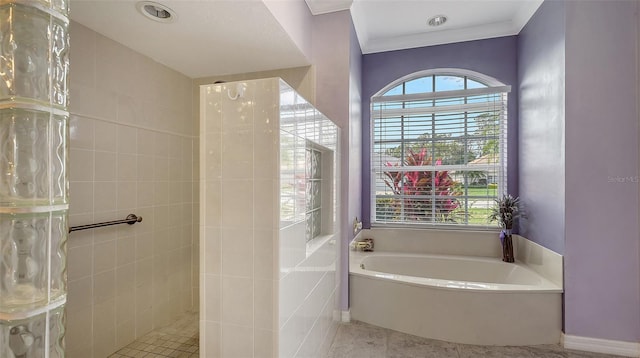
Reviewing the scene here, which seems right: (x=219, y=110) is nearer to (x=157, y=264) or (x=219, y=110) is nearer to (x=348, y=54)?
(x=348, y=54)

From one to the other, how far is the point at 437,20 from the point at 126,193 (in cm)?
318

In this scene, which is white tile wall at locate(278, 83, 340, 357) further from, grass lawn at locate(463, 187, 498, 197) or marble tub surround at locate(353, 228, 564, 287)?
grass lawn at locate(463, 187, 498, 197)

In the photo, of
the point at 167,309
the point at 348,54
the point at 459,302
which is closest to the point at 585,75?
the point at 348,54

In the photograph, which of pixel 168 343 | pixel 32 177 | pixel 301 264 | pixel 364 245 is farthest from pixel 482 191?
pixel 32 177

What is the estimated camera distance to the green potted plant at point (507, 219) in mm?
2857

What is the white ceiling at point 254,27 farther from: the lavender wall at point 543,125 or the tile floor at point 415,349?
the tile floor at point 415,349

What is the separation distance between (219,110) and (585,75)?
101 inches

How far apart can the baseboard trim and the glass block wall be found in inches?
117

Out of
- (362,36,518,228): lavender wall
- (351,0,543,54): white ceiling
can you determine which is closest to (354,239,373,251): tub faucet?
(362,36,518,228): lavender wall

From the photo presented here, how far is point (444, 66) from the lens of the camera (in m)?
3.19

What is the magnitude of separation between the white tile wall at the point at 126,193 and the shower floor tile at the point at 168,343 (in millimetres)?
71

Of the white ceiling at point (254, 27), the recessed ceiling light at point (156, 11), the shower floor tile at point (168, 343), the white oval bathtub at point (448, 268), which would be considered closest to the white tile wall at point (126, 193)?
the shower floor tile at point (168, 343)

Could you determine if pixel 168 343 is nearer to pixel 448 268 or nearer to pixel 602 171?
pixel 448 268

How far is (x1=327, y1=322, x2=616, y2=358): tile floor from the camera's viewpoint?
2.09 meters
